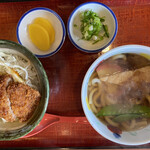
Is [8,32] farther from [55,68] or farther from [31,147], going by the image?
[31,147]

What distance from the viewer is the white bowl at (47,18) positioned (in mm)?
1301

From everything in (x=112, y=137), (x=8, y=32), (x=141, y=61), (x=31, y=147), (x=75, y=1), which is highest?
(x=75, y=1)

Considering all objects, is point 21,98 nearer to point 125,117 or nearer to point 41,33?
point 41,33

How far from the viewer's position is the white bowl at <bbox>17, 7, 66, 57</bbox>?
1.30m

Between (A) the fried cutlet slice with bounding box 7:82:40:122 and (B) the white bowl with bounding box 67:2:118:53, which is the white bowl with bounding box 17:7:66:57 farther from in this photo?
(A) the fried cutlet slice with bounding box 7:82:40:122

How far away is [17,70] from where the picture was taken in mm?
1197

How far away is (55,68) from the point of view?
1354 mm

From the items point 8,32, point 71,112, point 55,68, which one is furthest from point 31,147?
point 8,32

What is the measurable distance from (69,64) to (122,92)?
1.57ft

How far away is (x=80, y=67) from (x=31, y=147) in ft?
2.59

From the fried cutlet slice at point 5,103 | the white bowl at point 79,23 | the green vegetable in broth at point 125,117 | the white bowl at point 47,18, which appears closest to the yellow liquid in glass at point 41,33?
the white bowl at point 47,18

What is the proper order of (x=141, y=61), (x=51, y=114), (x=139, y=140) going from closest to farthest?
(x=139, y=140) → (x=141, y=61) → (x=51, y=114)

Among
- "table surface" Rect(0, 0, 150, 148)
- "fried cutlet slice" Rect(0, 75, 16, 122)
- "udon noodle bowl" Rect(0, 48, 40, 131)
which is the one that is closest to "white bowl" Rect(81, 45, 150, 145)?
"table surface" Rect(0, 0, 150, 148)

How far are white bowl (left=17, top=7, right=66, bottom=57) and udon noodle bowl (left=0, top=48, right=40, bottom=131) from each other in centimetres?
14
